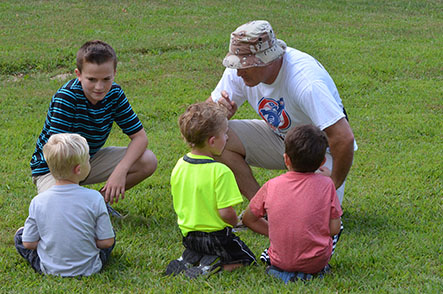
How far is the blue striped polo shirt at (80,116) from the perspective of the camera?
430cm

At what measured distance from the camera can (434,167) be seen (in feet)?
18.8

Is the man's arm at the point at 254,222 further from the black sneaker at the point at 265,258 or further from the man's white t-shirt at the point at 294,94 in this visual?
the man's white t-shirt at the point at 294,94

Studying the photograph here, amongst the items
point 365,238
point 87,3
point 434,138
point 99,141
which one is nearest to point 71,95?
point 99,141

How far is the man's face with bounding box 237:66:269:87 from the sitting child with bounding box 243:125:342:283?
834 millimetres

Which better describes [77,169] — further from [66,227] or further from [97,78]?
[97,78]

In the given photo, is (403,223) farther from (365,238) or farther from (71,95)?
(71,95)

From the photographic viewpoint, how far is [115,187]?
14.3ft

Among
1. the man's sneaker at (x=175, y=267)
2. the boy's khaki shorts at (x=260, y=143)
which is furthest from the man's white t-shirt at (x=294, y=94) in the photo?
the man's sneaker at (x=175, y=267)

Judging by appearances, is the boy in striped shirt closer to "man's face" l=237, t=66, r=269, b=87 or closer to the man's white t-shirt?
the man's white t-shirt

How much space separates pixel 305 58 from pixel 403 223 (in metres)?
1.45

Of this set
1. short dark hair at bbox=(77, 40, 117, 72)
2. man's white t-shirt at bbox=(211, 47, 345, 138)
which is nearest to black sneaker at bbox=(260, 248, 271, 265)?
man's white t-shirt at bbox=(211, 47, 345, 138)

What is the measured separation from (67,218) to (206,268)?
0.86 metres

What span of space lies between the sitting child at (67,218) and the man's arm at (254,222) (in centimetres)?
82

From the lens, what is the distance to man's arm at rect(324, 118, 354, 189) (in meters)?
3.96
